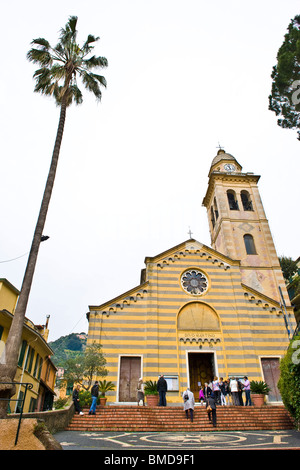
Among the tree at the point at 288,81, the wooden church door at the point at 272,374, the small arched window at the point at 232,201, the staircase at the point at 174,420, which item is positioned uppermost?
the small arched window at the point at 232,201

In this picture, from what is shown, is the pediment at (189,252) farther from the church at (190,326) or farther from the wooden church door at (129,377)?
the wooden church door at (129,377)

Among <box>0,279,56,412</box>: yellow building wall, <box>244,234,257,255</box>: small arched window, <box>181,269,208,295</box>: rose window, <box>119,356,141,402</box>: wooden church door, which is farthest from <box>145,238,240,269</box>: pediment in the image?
<box>0,279,56,412</box>: yellow building wall

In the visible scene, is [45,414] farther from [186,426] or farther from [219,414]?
[219,414]

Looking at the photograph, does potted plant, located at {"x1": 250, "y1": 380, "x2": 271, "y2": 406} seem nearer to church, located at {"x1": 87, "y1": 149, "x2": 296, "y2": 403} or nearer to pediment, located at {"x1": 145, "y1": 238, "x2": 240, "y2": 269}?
church, located at {"x1": 87, "y1": 149, "x2": 296, "y2": 403}

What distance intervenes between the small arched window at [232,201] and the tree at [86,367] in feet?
64.3

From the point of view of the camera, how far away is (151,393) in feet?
55.7

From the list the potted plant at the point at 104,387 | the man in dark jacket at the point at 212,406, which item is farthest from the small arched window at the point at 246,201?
the man in dark jacket at the point at 212,406

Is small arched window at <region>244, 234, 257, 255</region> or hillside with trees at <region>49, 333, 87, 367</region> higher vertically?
hillside with trees at <region>49, 333, 87, 367</region>

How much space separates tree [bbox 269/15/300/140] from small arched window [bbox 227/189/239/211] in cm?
1600

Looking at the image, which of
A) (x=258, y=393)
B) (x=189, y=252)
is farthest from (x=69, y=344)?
(x=258, y=393)

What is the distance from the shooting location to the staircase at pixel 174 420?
12956mm

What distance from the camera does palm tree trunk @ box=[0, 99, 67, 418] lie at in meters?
7.95

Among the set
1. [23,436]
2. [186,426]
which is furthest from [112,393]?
[23,436]
